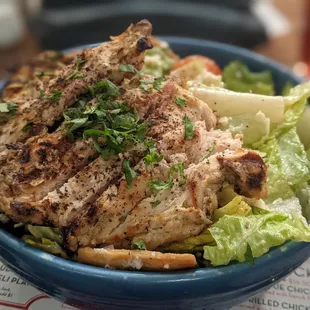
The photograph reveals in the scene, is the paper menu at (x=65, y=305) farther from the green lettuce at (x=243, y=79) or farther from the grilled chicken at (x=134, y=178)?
the green lettuce at (x=243, y=79)

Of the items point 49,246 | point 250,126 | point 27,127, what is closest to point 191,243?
point 49,246

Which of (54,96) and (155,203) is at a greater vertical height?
(54,96)

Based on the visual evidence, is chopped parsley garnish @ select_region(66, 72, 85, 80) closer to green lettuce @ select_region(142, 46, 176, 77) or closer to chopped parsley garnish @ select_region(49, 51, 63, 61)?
green lettuce @ select_region(142, 46, 176, 77)

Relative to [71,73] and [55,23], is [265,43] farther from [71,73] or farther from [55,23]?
[71,73]

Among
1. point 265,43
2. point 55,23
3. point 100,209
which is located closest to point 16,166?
point 100,209

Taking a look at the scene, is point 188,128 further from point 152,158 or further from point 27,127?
point 27,127

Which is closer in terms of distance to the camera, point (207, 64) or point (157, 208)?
point (157, 208)
